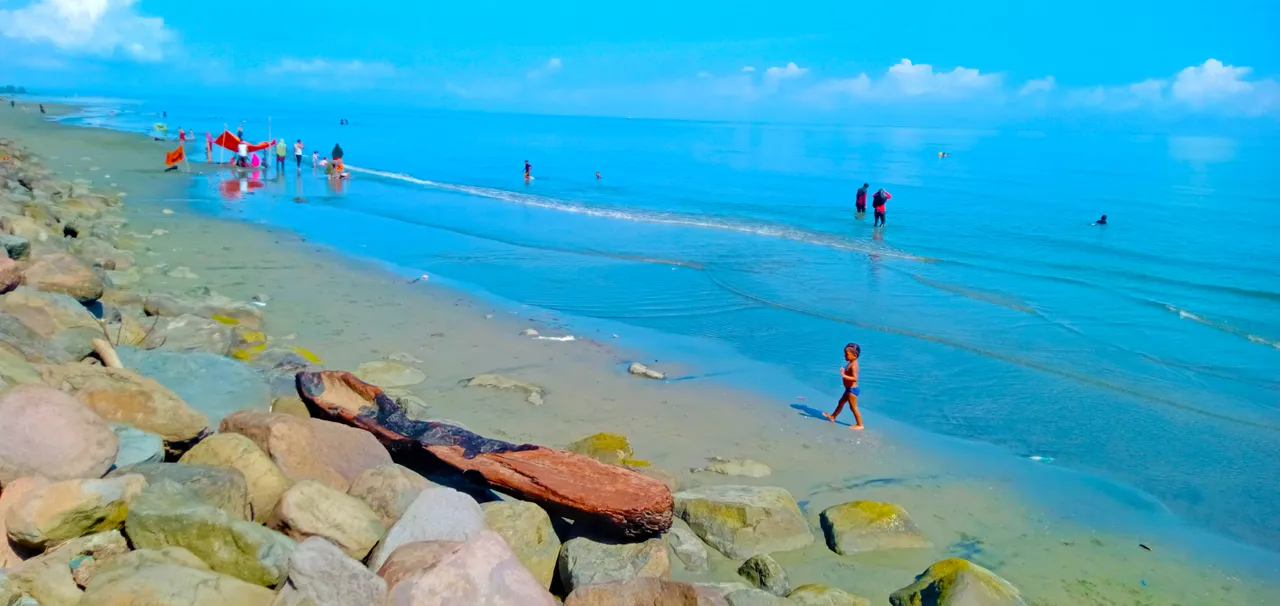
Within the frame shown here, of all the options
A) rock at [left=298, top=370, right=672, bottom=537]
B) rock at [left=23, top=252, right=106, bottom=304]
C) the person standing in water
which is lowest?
rock at [left=298, top=370, right=672, bottom=537]

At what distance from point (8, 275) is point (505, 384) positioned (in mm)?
5515

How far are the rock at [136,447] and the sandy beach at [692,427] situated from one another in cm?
381

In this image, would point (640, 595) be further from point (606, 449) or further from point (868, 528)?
point (606, 449)

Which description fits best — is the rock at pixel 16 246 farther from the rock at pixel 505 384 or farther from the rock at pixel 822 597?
the rock at pixel 822 597

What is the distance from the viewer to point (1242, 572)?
316 inches

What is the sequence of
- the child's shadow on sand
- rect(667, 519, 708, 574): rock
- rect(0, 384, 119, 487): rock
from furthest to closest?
the child's shadow on sand, rect(667, 519, 708, 574): rock, rect(0, 384, 119, 487): rock

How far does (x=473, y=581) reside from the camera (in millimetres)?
4758

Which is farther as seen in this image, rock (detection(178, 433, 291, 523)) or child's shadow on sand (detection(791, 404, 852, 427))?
child's shadow on sand (detection(791, 404, 852, 427))

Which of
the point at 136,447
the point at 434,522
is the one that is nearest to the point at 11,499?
the point at 136,447

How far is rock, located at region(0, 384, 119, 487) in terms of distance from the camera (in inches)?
201

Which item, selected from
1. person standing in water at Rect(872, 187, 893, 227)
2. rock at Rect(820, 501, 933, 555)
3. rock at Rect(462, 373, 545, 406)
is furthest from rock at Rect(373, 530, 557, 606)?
person standing in water at Rect(872, 187, 893, 227)

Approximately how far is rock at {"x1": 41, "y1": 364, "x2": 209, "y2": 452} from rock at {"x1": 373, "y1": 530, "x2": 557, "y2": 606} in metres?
2.65

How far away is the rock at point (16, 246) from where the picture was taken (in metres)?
10.8

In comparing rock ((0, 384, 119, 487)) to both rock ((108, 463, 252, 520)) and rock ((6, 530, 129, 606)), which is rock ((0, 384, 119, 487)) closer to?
rock ((108, 463, 252, 520))
